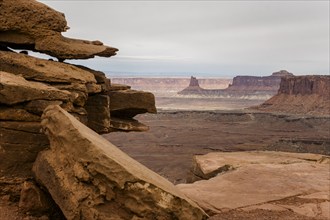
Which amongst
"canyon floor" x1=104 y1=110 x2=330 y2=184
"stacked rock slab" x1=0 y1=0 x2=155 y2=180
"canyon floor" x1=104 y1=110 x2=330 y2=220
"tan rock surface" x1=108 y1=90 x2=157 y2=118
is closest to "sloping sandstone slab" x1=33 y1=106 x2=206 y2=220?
"stacked rock slab" x1=0 y1=0 x2=155 y2=180

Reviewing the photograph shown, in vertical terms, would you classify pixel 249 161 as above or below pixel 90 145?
below

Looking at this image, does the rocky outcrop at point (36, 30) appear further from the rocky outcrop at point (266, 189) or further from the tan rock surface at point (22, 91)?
the rocky outcrop at point (266, 189)

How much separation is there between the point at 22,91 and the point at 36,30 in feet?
7.61

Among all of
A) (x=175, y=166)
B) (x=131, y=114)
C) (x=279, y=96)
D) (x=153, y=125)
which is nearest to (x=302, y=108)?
(x=279, y=96)

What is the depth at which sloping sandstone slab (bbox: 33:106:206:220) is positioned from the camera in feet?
21.3

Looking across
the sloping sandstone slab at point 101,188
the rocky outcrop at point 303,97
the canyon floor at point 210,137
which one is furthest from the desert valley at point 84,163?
the rocky outcrop at point 303,97

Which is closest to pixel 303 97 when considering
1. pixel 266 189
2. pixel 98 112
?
pixel 266 189

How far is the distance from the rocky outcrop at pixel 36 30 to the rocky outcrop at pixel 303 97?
10318 centimetres

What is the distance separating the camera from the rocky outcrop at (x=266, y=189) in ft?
35.3

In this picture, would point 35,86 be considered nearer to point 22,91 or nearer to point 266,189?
point 22,91

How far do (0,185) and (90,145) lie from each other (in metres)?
2.55

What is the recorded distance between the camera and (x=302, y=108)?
110062mm

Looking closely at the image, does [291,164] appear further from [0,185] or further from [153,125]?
[153,125]

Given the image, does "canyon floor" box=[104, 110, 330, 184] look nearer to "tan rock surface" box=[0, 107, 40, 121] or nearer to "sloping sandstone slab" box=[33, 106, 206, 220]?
"tan rock surface" box=[0, 107, 40, 121]
